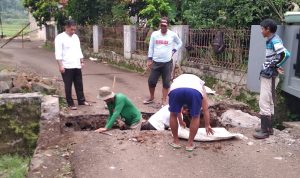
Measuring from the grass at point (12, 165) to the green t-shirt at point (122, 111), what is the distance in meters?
1.50

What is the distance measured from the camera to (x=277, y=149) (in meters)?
5.31

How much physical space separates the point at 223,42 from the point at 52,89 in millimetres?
4229

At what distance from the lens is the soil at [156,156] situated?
4.50 metres

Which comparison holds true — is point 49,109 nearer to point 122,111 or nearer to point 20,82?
point 122,111

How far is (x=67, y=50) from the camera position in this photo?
694cm

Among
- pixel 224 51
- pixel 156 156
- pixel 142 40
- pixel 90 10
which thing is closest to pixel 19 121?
pixel 156 156

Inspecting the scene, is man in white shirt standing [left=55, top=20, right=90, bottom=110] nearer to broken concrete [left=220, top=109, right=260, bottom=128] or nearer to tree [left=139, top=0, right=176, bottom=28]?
broken concrete [left=220, top=109, right=260, bottom=128]

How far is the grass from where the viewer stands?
18.2 ft

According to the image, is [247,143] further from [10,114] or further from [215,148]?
[10,114]

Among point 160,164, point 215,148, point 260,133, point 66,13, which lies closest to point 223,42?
point 260,133

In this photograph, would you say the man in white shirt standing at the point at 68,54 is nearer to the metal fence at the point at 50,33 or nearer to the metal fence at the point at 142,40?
the metal fence at the point at 142,40

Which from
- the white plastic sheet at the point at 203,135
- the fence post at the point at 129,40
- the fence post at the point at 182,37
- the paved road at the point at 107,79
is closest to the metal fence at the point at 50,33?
the paved road at the point at 107,79

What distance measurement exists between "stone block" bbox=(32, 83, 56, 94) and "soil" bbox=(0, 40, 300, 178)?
2036mm

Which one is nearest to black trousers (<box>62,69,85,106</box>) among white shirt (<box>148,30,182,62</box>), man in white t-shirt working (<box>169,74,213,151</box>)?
white shirt (<box>148,30,182,62</box>)
